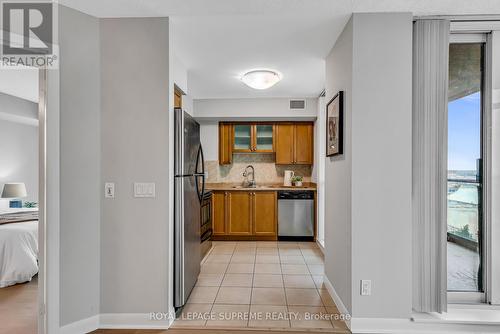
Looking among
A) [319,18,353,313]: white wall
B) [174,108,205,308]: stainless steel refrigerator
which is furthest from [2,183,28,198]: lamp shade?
[319,18,353,313]: white wall

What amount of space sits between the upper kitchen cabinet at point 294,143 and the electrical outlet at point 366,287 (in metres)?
3.27

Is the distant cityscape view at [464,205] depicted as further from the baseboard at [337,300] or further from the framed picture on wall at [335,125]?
the baseboard at [337,300]

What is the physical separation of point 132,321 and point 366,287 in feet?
6.32

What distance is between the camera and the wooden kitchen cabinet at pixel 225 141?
213 inches

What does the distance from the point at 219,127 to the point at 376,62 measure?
11.7 feet

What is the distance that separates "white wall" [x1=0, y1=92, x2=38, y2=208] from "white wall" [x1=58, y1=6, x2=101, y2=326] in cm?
353

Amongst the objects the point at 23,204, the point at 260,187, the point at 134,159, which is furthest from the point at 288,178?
the point at 23,204

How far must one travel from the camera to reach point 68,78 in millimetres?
2201

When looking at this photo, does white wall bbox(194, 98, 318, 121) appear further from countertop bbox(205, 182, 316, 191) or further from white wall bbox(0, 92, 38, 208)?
white wall bbox(0, 92, 38, 208)

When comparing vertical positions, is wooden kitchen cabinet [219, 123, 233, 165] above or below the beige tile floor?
above

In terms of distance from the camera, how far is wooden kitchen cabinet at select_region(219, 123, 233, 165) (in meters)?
5.40

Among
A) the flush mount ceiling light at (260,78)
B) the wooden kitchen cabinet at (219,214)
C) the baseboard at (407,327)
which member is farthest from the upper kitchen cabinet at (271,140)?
the baseboard at (407,327)

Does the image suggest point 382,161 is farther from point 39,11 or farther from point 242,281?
point 39,11

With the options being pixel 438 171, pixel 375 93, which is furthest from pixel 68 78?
pixel 438 171
